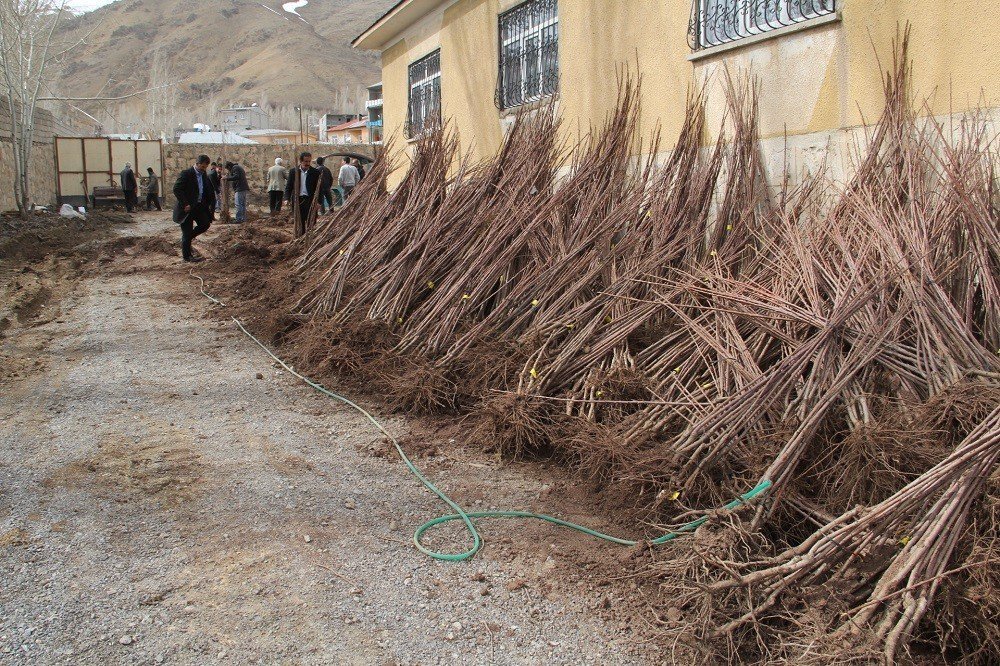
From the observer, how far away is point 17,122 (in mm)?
17797

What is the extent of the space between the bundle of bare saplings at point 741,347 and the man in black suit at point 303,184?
13.4ft

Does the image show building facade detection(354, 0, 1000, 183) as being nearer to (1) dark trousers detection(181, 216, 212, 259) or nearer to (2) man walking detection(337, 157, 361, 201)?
(1) dark trousers detection(181, 216, 212, 259)

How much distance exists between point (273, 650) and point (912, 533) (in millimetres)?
2124

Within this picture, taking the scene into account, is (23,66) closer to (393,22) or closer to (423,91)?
(393,22)

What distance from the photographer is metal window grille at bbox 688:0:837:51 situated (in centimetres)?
514

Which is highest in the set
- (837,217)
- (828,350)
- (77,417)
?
(837,217)

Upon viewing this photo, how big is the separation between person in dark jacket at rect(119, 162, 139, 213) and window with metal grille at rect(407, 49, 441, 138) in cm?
1168

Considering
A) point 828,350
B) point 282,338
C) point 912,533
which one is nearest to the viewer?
point 912,533

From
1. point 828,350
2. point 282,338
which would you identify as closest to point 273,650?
point 828,350

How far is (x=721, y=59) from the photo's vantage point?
582 cm

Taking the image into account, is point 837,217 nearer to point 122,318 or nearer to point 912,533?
point 912,533

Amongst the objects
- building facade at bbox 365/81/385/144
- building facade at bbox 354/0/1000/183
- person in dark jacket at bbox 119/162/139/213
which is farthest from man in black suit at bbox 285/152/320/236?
building facade at bbox 365/81/385/144

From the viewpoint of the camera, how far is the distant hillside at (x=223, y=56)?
315 ft

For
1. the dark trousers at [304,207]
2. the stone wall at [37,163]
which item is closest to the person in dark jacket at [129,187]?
the stone wall at [37,163]
